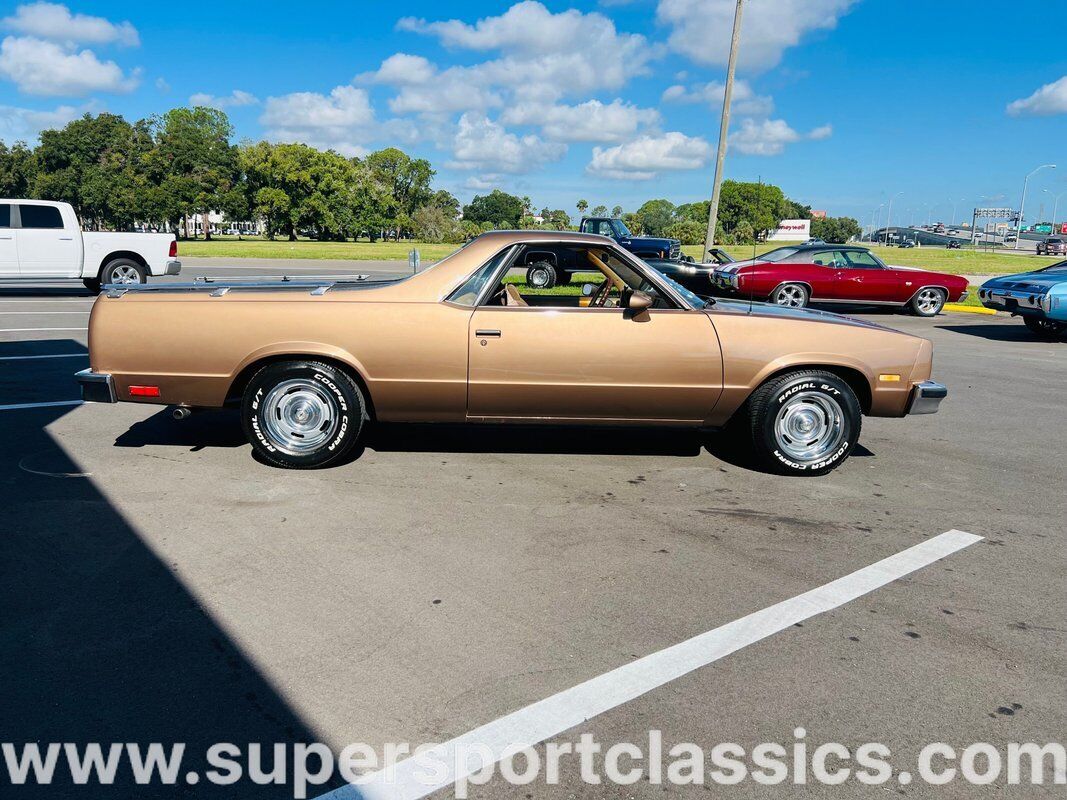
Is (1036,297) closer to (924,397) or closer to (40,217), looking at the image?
(924,397)

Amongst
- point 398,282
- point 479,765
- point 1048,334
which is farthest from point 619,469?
point 1048,334

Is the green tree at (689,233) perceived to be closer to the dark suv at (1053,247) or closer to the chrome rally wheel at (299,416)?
the dark suv at (1053,247)

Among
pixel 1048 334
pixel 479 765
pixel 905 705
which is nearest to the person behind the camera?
pixel 479 765

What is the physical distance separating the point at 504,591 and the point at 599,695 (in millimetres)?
854

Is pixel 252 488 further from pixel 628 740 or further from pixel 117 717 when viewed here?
pixel 628 740

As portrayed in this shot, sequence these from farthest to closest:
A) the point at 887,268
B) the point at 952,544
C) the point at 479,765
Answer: the point at 887,268 → the point at 952,544 → the point at 479,765

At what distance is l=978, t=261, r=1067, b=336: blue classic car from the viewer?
39.0ft

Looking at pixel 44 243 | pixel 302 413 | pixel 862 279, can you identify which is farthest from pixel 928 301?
pixel 44 243

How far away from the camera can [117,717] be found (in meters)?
2.46

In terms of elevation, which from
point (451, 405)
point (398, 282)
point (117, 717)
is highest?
point (398, 282)

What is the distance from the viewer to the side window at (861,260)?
1587 centimetres

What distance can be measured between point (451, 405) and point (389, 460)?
0.71 m

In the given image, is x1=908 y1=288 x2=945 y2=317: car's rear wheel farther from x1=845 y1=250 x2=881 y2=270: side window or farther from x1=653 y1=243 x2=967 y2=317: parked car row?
x1=845 y1=250 x2=881 y2=270: side window

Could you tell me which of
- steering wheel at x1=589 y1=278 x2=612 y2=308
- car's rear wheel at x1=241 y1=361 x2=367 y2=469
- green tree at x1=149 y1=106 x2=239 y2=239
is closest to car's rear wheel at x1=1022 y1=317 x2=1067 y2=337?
steering wheel at x1=589 y1=278 x2=612 y2=308
